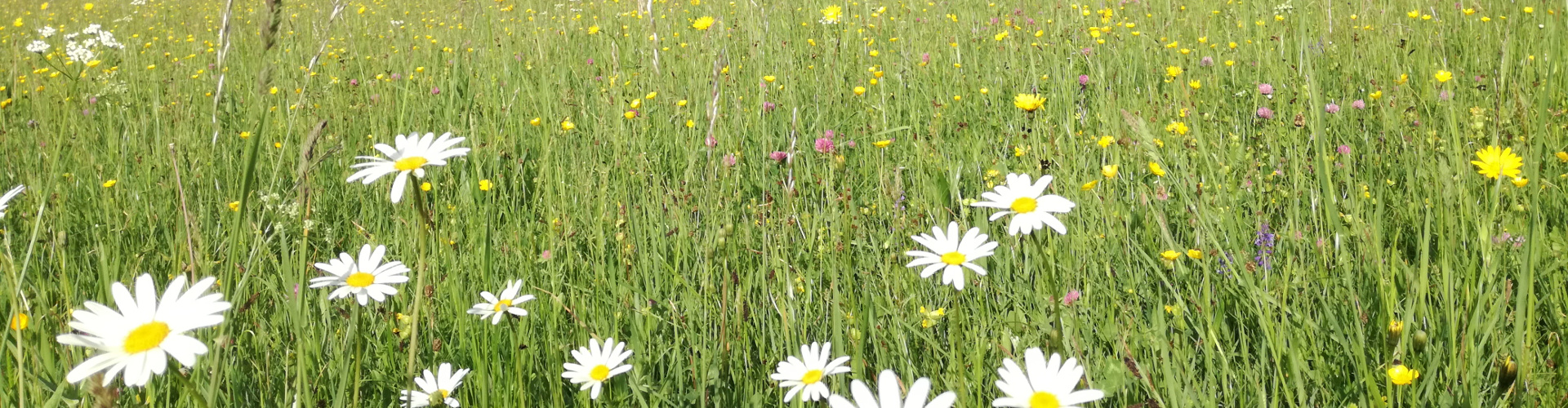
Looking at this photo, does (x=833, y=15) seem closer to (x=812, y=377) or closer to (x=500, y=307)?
(x=500, y=307)

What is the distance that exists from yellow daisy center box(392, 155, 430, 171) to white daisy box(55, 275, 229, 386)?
0.22 meters

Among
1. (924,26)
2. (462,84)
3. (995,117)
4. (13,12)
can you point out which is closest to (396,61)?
(462,84)

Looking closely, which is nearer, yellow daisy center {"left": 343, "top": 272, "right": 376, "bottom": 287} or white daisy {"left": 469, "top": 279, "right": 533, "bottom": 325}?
yellow daisy center {"left": 343, "top": 272, "right": 376, "bottom": 287}

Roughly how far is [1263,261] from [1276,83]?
58.6 inches

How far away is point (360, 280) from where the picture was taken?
872 mm

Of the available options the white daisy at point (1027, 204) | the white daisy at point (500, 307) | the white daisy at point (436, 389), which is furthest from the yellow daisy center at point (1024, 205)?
the white daisy at point (436, 389)

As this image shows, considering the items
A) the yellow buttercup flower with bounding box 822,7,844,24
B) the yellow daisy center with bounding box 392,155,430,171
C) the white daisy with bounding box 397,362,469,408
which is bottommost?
the white daisy with bounding box 397,362,469,408

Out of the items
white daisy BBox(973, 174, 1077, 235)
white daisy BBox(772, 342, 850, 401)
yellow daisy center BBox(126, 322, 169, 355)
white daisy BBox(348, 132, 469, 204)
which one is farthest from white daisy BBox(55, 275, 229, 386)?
white daisy BBox(973, 174, 1077, 235)

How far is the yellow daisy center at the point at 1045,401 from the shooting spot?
68 centimetres

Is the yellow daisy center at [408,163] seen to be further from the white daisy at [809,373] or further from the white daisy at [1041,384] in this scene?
the white daisy at [1041,384]

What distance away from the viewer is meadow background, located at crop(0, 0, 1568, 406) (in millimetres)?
1122

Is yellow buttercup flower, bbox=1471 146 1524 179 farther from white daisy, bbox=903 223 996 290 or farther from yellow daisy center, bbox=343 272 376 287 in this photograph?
yellow daisy center, bbox=343 272 376 287

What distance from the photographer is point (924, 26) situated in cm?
404

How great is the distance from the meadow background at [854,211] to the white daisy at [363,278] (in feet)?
0.14
